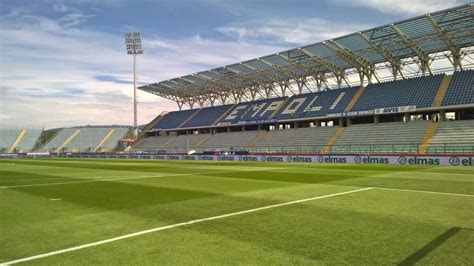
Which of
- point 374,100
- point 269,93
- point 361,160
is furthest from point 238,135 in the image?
point 361,160

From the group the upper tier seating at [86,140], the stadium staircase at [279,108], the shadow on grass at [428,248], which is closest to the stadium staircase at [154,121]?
the upper tier seating at [86,140]

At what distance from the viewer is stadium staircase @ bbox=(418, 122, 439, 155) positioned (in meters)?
37.5

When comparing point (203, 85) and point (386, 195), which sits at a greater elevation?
point (203, 85)

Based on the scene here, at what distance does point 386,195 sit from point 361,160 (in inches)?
1042

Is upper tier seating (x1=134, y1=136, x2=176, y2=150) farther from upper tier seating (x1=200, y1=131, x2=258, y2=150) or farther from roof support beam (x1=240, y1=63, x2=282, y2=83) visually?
→ roof support beam (x1=240, y1=63, x2=282, y2=83)

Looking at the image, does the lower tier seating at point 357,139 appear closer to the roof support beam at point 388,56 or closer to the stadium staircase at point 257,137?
the stadium staircase at point 257,137

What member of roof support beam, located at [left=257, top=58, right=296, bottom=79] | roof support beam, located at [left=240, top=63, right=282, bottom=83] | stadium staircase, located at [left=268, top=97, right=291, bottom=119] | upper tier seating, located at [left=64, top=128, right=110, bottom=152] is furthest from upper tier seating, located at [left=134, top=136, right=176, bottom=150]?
roof support beam, located at [left=257, top=58, right=296, bottom=79]

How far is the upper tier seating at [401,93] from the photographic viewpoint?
4641 centimetres

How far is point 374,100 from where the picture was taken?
5147cm

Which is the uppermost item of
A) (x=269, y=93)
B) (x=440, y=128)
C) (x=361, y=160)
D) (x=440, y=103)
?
Answer: (x=269, y=93)

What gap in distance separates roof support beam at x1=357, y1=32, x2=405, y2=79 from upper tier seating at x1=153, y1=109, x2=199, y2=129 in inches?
1828

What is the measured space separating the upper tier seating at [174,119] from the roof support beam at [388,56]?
46.4m

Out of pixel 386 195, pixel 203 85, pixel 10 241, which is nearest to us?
pixel 10 241

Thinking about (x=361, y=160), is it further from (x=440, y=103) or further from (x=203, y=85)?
(x=203, y=85)
